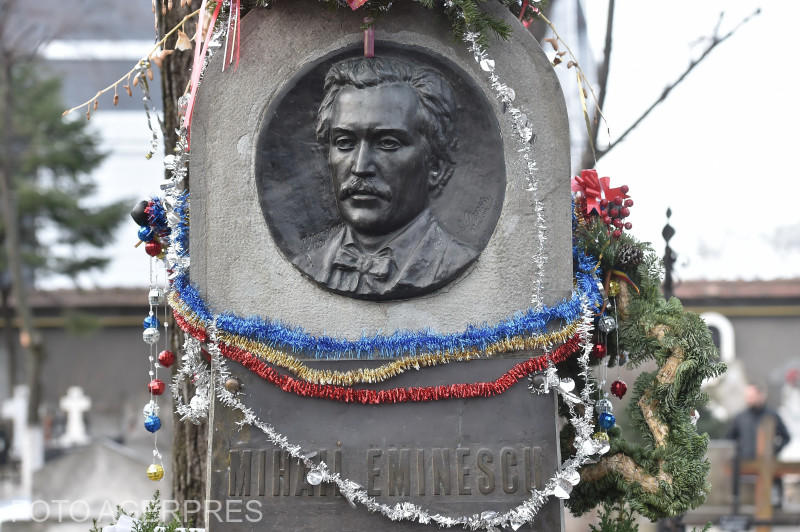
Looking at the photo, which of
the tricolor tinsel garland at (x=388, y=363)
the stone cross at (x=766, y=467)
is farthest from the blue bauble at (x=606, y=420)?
the stone cross at (x=766, y=467)

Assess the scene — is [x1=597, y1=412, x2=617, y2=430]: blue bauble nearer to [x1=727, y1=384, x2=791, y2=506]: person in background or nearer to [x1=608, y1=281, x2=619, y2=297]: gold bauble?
[x1=608, y1=281, x2=619, y2=297]: gold bauble

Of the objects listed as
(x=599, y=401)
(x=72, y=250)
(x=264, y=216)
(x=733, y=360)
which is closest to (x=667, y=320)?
(x=599, y=401)

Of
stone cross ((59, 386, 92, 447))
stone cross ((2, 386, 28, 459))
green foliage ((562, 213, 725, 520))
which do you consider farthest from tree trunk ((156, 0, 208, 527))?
stone cross ((59, 386, 92, 447))

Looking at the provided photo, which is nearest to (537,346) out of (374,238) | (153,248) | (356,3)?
(374,238)

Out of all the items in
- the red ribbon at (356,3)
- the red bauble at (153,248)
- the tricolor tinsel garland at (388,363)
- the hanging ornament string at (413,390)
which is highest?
the red ribbon at (356,3)

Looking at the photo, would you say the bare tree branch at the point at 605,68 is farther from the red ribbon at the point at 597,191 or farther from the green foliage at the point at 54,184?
A: the green foliage at the point at 54,184

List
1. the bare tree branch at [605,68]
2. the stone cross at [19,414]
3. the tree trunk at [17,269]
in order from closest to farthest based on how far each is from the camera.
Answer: the bare tree branch at [605,68] < the tree trunk at [17,269] < the stone cross at [19,414]

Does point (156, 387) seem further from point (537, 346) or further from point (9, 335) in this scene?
point (9, 335)

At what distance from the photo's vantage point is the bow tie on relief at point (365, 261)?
381 centimetres

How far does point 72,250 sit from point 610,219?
16505 mm

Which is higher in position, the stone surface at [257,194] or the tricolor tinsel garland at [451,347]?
the stone surface at [257,194]

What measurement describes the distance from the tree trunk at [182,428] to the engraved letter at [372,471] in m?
1.42

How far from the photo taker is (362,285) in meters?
3.81

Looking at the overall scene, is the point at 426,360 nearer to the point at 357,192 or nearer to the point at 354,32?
the point at 357,192
